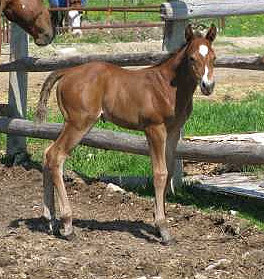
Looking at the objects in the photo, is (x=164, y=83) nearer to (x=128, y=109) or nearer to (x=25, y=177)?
(x=128, y=109)

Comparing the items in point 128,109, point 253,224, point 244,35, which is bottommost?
point 244,35

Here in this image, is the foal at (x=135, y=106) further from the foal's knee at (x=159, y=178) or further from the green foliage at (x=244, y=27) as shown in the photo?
the green foliage at (x=244, y=27)

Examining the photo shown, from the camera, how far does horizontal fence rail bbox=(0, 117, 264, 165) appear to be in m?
8.07

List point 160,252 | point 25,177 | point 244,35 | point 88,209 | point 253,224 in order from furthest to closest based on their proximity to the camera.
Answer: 1. point 244,35
2. point 25,177
3. point 88,209
4. point 253,224
5. point 160,252

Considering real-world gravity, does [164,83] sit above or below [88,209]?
above

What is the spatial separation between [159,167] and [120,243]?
61cm

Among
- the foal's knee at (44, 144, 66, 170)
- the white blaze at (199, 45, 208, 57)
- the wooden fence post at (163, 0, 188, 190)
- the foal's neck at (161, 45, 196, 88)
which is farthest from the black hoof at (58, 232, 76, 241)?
the wooden fence post at (163, 0, 188, 190)

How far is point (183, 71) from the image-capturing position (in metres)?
7.32

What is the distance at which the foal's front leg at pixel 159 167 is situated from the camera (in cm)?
726

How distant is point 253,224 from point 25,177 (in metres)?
2.91

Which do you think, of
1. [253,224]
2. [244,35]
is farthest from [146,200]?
[244,35]

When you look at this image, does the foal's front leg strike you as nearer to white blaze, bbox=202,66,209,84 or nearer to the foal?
the foal

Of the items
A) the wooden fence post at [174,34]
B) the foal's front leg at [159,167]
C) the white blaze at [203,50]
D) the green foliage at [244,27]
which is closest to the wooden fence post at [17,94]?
the wooden fence post at [174,34]

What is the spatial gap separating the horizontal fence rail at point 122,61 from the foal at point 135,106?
2.81 feet
